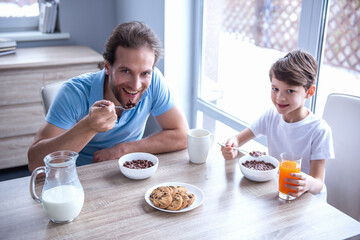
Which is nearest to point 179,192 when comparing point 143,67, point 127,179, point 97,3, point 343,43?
point 127,179

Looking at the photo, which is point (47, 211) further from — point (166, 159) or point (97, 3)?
point (97, 3)

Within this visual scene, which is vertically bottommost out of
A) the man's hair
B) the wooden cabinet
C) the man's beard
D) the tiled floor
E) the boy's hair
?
the tiled floor

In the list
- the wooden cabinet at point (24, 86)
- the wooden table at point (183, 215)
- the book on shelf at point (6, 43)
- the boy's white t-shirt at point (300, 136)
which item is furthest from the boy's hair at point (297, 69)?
the book on shelf at point (6, 43)

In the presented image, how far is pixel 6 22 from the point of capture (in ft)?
10.1

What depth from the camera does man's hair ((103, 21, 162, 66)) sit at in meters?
1.33

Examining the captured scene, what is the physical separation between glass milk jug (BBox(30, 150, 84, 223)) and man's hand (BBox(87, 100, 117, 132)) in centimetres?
21

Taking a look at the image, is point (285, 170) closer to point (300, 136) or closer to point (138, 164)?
point (300, 136)

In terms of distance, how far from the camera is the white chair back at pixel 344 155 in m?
1.32

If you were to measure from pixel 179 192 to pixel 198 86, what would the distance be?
5.22 ft

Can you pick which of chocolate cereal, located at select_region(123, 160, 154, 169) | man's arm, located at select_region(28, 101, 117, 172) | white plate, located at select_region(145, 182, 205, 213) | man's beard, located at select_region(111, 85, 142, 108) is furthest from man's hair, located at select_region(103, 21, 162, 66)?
A: white plate, located at select_region(145, 182, 205, 213)

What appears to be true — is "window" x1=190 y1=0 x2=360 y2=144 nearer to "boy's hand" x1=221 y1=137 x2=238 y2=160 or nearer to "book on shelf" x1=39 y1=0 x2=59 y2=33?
"boy's hand" x1=221 y1=137 x2=238 y2=160

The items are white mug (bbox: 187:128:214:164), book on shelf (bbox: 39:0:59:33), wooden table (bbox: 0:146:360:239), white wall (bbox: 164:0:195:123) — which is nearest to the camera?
wooden table (bbox: 0:146:360:239)

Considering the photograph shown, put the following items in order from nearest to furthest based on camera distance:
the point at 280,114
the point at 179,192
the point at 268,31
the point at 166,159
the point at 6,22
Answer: the point at 179,192, the point at 166,159, the point at 280,114, the point at 268,31, the point at 6,22

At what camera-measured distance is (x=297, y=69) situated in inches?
51.2
